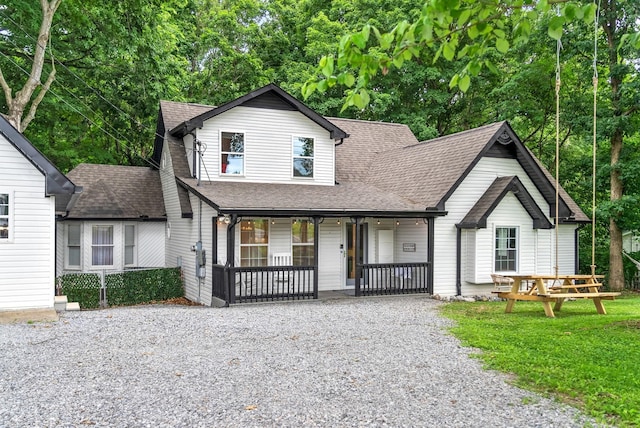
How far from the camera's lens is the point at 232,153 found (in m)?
15.9

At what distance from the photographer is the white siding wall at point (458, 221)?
1589 centimetres

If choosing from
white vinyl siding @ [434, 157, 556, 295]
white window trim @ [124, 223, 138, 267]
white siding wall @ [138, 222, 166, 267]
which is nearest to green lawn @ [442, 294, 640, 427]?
white vinyl siding @ [434, 157, 556, 295]

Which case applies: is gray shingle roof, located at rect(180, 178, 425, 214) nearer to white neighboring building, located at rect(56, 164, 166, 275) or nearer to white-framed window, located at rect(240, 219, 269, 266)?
white-framed window, located at rect(240, 219, 269, 266)

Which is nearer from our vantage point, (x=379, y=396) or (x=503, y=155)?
(x=379, y=396)

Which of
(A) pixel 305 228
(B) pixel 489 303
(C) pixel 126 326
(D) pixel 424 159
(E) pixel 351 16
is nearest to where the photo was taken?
(C) pixel 126 326

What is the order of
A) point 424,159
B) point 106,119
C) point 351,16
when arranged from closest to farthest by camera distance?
1. point 424,159
2. point 106,119
3. point 351,16

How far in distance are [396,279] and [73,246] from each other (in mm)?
10551

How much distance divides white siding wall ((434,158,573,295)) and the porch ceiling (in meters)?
0.85

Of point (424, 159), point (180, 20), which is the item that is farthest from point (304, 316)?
point (180, 20)

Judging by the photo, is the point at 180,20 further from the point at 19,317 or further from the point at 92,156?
the point at 19,317

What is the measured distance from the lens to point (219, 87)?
2703 cm

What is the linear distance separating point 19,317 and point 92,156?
15.1m

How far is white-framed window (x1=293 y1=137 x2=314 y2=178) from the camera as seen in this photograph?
16.8 metres

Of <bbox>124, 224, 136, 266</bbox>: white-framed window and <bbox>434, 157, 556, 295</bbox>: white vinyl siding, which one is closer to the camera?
<bbox>434, 157, 556, 295</bbox>: white vinyl siding
